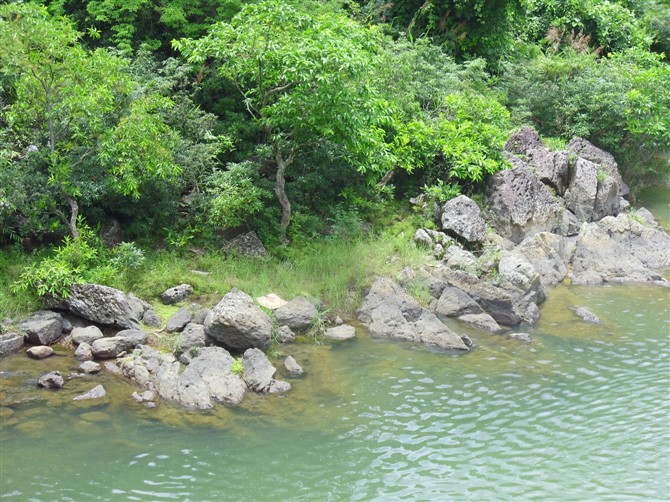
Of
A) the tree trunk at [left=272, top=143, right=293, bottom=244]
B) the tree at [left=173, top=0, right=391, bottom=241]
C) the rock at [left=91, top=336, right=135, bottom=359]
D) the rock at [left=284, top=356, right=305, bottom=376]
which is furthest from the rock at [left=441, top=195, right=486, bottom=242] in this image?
the rock at [left=91, top=336, right=135, bottom=359]

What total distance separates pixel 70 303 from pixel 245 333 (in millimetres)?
3696

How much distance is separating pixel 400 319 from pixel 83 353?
20.9ft

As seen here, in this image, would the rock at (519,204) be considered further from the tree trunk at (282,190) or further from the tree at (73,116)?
the tree at (73,116)

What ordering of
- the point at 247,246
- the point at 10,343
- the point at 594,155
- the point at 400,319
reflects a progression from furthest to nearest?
the point at 594,155 → the point at 247,246 → the point at 400,319 → the point at 10,343

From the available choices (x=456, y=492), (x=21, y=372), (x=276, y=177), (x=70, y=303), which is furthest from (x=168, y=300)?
(x=456, y=492)

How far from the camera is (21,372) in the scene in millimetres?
12148

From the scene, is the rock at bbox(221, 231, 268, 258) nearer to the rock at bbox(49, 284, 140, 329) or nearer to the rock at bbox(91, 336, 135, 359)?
the rock at bbox(49, 284, 140, 329)

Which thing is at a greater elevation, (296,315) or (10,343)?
(296,315)

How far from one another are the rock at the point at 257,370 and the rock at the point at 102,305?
262cm

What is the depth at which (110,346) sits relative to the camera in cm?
1271

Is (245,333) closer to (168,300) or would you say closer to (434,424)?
(168,300)

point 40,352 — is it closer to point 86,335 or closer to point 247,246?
point 86,335

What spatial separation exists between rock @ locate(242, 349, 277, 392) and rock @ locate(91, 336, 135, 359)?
2264 mm

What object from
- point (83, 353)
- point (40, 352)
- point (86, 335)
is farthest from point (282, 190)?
point (40, 352)
